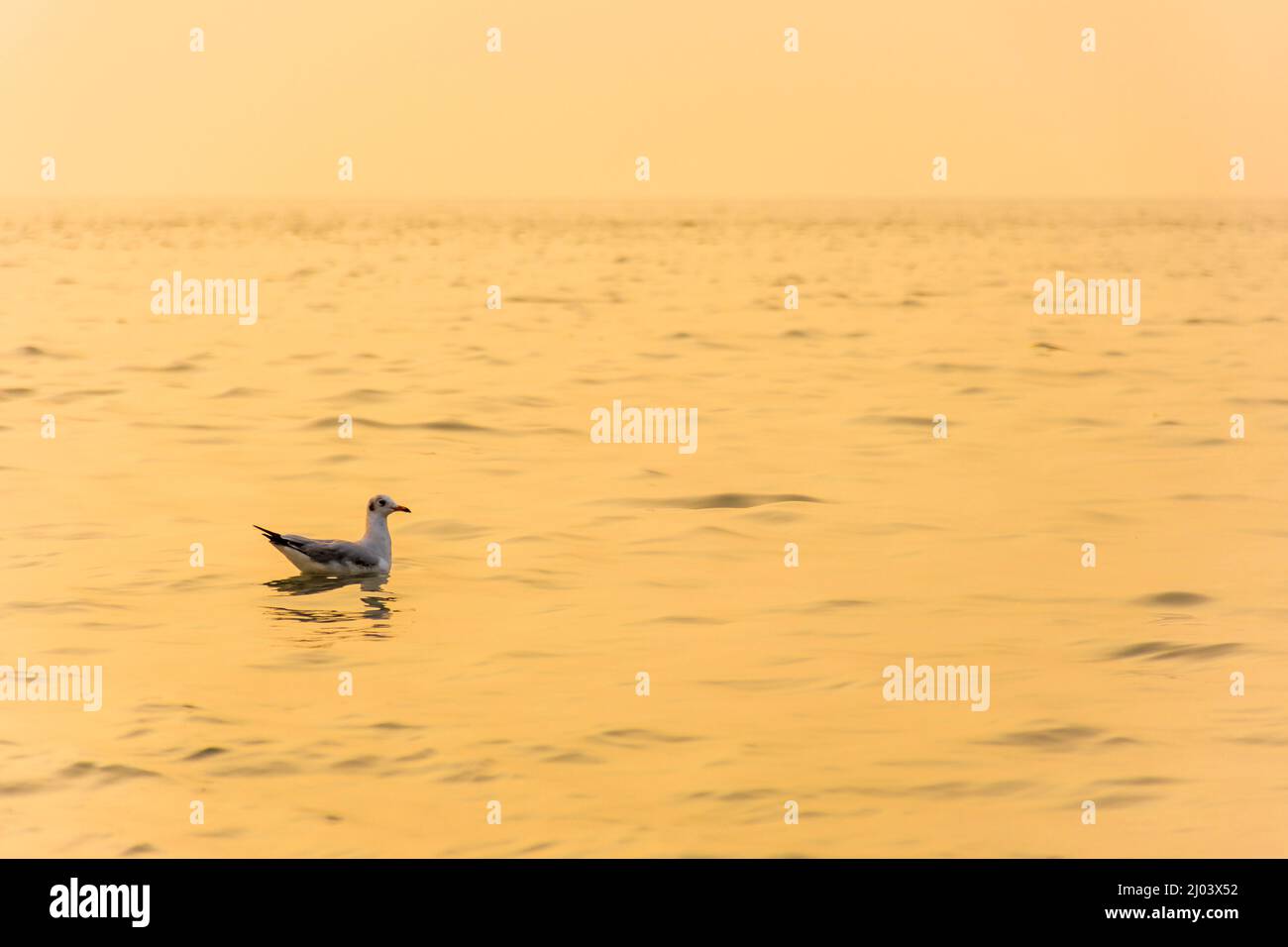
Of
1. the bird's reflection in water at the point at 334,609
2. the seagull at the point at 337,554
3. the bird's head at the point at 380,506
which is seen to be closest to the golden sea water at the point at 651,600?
the bird's reflection in water at the point at 334,609

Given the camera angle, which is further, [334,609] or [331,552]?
[331,552]

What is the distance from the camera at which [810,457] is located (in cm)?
2234

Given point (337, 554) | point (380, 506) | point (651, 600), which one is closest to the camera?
point (651, 600)

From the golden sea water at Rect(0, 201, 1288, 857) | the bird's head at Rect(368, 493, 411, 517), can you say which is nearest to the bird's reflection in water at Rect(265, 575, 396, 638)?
the golden sea water at Rect(0, 201, 1288, 857)

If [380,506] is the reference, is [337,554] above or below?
below

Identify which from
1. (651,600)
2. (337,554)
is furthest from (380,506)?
(651,600)

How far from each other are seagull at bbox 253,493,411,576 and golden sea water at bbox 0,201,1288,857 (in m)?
0.30

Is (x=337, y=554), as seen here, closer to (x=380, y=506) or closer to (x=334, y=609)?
(x=380, y=506)

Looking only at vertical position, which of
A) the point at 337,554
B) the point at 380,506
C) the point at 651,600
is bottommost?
the point at 651,600

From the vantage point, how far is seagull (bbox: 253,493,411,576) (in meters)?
16.0

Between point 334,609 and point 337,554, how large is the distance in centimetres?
108

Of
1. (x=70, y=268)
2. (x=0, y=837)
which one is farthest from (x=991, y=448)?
(x=70, y=268)

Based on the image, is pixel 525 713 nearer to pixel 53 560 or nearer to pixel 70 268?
pixel 53 560

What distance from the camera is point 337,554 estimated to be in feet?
52.5
